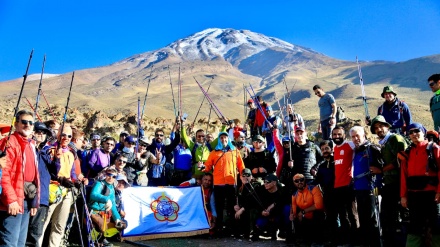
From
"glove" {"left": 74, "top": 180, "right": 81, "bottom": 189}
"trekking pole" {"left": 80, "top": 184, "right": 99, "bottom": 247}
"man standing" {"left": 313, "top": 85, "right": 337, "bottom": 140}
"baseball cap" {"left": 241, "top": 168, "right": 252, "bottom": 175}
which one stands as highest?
"man standing" {"left": 313, "top": 85, "right": 337, "bottom": 140}

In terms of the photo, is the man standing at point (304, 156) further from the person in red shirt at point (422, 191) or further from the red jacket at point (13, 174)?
the red jacket at point (13, 174)

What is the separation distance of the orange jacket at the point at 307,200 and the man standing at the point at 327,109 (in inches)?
124

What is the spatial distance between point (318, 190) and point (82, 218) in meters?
4.13

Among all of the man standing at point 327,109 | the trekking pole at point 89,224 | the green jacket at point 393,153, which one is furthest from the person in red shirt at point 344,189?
the trekking pole at point 89,224

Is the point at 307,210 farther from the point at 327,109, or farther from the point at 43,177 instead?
the point at 43,177

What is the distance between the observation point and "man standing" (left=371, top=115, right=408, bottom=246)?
582 cm

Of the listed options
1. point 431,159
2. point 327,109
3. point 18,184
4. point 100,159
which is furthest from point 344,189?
point 18,184

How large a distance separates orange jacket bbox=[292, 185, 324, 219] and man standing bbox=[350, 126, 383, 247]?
2.94 feet

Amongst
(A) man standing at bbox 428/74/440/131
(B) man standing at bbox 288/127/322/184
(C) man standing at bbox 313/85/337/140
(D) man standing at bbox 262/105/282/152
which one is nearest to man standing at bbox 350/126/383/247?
(B) man standing at bbox 288/127/322/184

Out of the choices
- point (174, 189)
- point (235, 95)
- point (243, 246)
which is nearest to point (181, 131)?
point (174, 189)

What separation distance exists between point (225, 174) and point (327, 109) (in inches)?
136

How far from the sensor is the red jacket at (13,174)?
432cm

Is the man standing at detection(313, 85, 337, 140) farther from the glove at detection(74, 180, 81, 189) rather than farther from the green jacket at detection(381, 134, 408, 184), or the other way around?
the glove at detection(74, 180, 81, 189)

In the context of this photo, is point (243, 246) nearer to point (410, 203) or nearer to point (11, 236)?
point (410, 203)
